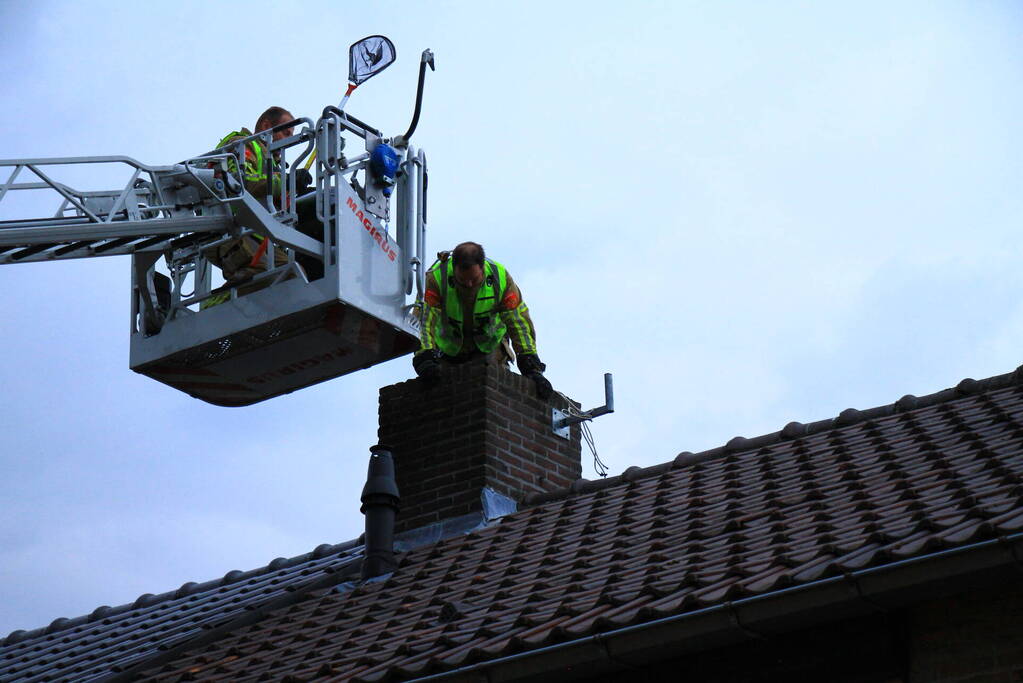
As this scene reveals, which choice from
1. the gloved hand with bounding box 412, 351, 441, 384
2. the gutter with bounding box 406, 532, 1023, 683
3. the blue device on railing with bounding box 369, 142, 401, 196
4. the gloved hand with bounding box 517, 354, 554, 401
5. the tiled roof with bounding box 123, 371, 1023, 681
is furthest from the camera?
the blue device on railing with bounding box 369, 142, 401, 196

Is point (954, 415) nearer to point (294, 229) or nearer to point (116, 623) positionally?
point (294, 229)

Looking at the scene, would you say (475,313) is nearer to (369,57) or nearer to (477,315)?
(477,315)

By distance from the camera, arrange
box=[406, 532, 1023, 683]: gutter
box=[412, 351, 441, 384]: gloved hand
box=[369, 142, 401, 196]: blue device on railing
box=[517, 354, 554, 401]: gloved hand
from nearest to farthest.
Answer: box=[406, 532, 1023, 683]: gutter
box=[412, 351, 441, 384]: gloved hand
box=[517, 354, 554, 401]: gloved hand
box=[369, 142, 401, 196]: blue device on railing

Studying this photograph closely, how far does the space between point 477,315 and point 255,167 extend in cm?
204

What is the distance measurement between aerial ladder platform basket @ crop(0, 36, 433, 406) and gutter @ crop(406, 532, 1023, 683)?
5116mm

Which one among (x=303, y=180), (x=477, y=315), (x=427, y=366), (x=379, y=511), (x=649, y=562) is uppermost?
(x=303, y=180)

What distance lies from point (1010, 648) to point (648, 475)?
476 cm

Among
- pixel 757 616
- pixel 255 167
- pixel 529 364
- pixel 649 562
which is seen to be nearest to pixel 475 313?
pixel 529 364

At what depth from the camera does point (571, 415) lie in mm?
13312

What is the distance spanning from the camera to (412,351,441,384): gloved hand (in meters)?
12.8

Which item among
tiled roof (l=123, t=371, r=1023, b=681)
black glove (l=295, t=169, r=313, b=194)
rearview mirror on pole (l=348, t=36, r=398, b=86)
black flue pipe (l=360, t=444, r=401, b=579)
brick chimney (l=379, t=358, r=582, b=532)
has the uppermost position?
rearview mirror on pole (l=348, t=36, r=398, b=86)

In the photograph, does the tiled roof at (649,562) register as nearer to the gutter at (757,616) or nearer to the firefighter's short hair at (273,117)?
the gutter at (757,616)

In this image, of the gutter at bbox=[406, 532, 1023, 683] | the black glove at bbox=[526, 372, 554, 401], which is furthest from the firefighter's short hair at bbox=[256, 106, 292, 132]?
the gutter at bbox=[406, 532, 1023, 683]

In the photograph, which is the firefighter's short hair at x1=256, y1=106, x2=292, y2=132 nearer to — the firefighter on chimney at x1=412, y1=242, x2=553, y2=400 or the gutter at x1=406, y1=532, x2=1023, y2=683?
the firefighter on chimney at x1=412, y1=242, x2=553, y2=400
